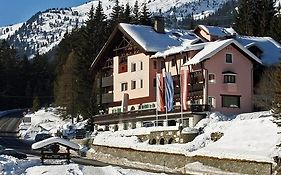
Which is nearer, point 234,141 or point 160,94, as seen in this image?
point 234,141

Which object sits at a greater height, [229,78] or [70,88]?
[229,78]

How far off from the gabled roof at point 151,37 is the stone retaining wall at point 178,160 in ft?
41.4

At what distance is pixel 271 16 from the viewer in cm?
8281

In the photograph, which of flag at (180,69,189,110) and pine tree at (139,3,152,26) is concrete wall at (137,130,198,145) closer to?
flag at (180,69,189,110)

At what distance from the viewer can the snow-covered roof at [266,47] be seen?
6244 centimetres

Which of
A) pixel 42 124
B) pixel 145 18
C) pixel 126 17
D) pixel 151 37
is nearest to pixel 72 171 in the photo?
pixel 151 37

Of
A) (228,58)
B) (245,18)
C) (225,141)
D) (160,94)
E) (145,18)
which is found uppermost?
(145,18)

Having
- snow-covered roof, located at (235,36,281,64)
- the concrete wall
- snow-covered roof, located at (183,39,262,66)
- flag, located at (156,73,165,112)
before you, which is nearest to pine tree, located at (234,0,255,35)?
snow-covered roof, located at (235,36,281,64)

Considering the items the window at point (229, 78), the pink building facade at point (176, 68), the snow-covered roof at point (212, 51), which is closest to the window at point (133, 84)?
the pink building facade at point (176, 68)

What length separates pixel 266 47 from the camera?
214 ft

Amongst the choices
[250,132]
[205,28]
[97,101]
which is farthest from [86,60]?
[250,132]

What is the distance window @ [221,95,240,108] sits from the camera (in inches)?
2317

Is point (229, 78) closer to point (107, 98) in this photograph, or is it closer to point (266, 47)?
point (266, 47)

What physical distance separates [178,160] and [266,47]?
80.8 ft
